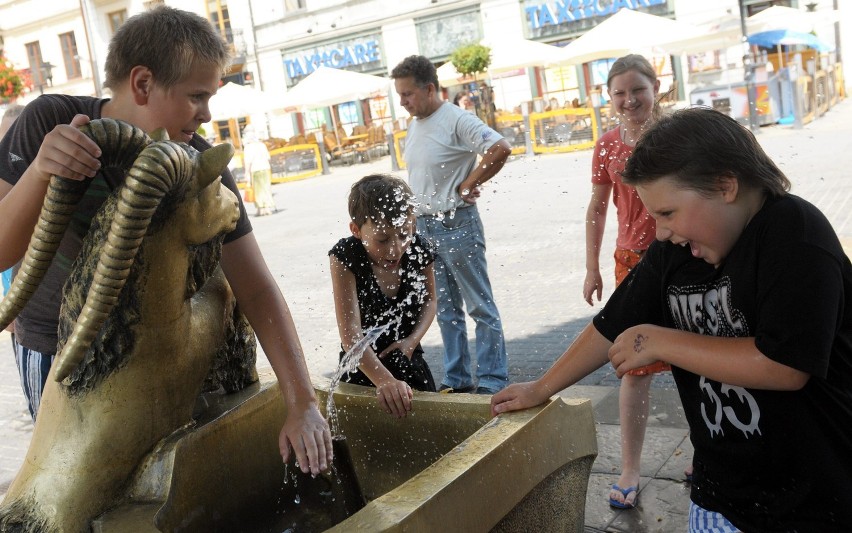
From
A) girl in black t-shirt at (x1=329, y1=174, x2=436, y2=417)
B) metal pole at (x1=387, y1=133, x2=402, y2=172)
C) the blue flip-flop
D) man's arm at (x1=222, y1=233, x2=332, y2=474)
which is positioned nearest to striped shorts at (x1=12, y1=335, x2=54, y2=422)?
man's arm at (x1=222, y1=233, x2=332, y2=474)

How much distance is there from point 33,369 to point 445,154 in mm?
2962

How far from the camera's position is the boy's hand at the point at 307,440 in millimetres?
1884

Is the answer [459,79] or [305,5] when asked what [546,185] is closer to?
[459,79]

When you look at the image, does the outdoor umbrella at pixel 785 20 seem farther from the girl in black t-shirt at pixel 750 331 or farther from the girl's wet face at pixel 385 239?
the girl in black t-shirt at pixel 750 331

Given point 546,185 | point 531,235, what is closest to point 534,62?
point 546,185

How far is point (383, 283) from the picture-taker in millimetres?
3293

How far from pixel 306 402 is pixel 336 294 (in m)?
1.28

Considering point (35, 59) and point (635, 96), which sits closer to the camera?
point (635, 96)

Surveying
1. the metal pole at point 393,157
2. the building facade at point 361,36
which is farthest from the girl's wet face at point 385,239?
the building facade at point 361,36

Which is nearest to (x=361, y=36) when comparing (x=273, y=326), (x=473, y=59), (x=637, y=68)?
(x=473, y=59)

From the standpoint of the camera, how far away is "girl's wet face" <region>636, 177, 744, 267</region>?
68.8 inches

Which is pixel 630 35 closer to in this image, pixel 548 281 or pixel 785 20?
pixel 785 20

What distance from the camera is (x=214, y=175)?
159 cm

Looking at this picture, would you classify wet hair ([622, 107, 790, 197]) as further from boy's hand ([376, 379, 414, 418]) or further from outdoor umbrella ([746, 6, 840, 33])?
outdoor umbrella ([746, 6, 840, 33])
